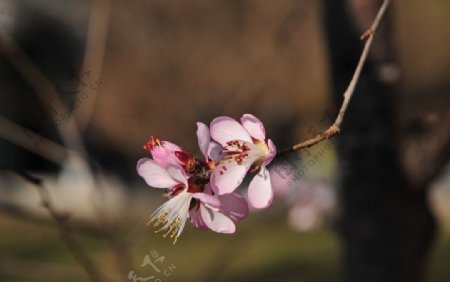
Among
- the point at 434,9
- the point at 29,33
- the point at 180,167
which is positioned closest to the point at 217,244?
the point at 29,33

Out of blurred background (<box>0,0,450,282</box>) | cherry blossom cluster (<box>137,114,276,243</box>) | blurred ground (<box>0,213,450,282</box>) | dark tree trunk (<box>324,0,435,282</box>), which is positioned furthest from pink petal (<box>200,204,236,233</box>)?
blurred ground (<box>0,213,450,282</box>)

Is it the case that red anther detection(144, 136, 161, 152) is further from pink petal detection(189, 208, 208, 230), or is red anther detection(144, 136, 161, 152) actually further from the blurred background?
the blurred background

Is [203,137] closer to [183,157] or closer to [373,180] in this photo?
[183,157]

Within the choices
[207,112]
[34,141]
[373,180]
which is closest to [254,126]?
[373,180]

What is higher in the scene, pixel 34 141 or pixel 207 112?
pixel 207 112

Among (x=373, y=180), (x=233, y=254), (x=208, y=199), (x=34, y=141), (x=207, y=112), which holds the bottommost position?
(x=208, y=199)

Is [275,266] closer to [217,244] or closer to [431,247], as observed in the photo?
[217,244]
